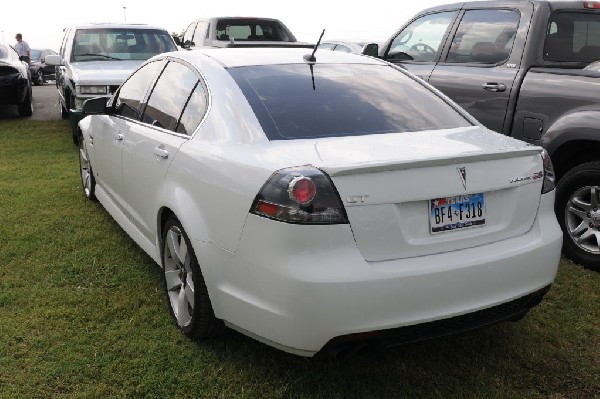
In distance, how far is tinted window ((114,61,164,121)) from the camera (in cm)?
437

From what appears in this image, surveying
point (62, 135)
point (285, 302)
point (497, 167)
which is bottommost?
point (62, 135)

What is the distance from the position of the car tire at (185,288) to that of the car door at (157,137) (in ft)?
0.78

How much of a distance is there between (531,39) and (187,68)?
2.95 meters

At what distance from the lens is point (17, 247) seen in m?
4.86

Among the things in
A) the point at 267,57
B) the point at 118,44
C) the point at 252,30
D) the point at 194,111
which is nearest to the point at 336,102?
the point at 267,57

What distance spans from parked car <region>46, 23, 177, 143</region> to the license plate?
670 cm

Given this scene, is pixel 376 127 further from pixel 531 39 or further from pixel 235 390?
pixel 531 39

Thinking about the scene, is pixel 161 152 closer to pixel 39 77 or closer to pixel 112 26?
pixel 112 26

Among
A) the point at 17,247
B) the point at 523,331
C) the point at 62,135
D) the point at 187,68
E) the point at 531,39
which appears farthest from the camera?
the point at 62,135

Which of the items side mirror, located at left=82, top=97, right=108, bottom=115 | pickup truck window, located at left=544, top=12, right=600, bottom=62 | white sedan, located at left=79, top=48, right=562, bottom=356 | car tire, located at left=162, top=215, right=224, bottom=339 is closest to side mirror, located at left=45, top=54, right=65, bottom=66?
side mirror, located at left=82, top=97, right=108, bottom=115

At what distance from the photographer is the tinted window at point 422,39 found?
241 inches

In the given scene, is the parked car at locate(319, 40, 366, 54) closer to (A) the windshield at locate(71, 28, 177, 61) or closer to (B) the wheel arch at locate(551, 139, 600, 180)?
(A) the windshield at locate(71, 28, 177, 61)

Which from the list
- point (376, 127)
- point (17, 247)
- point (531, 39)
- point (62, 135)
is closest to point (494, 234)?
point (376, 127)

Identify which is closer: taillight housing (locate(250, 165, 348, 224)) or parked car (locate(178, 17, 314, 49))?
taillight housing (locate(250, 165, 348, 224))
